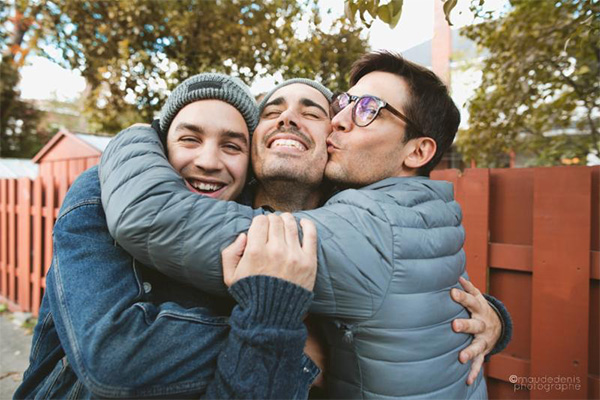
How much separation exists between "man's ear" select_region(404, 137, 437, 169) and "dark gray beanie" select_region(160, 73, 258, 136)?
0.88m

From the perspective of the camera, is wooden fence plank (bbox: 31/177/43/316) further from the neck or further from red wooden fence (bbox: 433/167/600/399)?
red wooden fence (bbox: 433/167/600/399)

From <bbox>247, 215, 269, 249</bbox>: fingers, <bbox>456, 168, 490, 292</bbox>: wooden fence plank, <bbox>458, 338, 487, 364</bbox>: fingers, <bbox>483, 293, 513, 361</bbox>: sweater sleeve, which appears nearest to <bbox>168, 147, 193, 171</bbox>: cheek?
<bbox>247, 215, 269, 249</bbox>: fingers

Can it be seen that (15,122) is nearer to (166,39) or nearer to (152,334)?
(166,39)

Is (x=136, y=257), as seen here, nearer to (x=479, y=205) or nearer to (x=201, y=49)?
(x=479, y=205)

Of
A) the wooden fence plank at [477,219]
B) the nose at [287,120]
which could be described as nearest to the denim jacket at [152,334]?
the nose at [287,120]

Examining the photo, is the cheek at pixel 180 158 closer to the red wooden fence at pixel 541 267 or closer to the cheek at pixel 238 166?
the cheek at pixel 238 166

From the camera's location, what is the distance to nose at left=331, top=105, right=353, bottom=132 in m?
1.99

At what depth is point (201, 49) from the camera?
5703mm

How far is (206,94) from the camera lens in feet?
6.17

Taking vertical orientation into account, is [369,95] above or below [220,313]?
above

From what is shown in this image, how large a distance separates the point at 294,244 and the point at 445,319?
77 centimetres

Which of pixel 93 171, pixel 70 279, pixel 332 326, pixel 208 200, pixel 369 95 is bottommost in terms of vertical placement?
pixel 332 326

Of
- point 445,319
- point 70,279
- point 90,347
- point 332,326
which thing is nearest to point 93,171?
point 70,279

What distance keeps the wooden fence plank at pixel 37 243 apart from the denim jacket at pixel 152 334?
4342 millimetres
